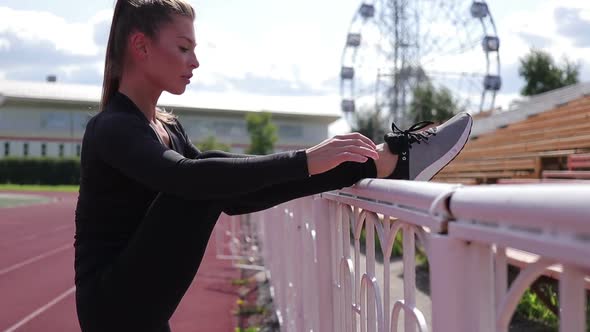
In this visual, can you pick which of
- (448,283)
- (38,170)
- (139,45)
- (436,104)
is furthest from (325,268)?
(38,170)

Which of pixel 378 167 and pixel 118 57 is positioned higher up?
pixel 118 57

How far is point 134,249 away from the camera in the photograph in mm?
1486

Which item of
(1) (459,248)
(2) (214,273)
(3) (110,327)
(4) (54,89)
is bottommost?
(2) (214,273)

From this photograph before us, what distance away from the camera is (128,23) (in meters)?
1.63

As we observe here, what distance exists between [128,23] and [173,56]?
0.49 feet

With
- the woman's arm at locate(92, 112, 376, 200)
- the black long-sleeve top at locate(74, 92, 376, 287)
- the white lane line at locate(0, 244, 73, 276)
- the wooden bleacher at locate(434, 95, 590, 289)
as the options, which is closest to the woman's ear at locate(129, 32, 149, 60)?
the black long-sleeve top at locate(74, 92, 376, 287)

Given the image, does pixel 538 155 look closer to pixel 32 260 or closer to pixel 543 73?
pixel 32 260

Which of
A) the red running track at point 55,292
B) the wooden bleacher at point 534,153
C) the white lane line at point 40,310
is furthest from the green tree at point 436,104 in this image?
the white lane line at point 40,310

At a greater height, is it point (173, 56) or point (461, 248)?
point (173, 56)

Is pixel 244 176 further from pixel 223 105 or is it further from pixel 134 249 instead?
pixel 223 105

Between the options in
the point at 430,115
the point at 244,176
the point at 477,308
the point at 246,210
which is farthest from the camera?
the point at 430,115

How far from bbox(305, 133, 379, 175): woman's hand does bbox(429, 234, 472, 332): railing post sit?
1.76ft

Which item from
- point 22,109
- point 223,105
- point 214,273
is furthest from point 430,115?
point 214,273

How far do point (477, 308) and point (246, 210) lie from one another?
1.15 meters
